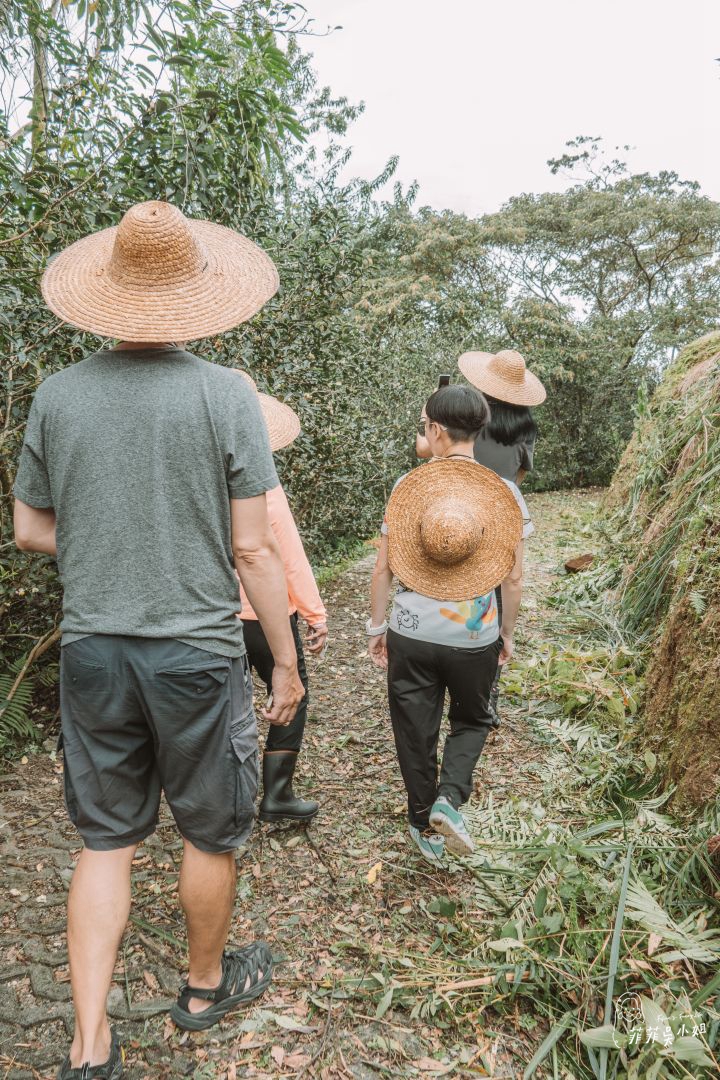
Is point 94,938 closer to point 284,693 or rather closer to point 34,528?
point 284,693

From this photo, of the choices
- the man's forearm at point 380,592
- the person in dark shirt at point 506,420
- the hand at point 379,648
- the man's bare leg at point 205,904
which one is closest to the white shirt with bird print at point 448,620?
the man's forearm at point 380,592

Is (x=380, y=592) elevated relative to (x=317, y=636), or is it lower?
elevated

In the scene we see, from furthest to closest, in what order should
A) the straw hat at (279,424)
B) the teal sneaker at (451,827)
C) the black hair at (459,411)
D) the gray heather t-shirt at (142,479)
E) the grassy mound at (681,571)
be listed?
the straw hat at (279,424) → the grassy mound at (681,571) → the black hair at (459,411) → the teal sneaker at (451,827) → the gray heather t-shirt at (142,479)

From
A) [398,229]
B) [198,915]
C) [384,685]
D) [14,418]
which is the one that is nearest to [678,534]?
[384,685]

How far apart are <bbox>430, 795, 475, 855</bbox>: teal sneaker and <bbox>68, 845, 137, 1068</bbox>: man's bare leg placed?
3.99 ft

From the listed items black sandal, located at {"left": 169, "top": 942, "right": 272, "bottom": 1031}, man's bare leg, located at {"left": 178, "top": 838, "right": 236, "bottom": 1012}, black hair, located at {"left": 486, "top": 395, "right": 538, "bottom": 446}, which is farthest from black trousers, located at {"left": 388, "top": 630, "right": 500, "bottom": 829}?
black hair, located at {"left": 486, "top": 395, "right": 538, "bottom": 446}

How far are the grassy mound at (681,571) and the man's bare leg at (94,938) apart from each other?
2.17 metres

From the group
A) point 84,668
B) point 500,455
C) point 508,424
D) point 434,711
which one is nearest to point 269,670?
point 434,711

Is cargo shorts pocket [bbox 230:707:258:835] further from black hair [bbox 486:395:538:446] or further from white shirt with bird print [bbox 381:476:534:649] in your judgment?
black hair [bbox 486:395:538:446]

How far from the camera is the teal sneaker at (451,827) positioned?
101 inches

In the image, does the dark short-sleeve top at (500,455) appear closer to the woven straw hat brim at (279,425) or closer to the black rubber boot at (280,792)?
the woven straw hat brim at (279,425)

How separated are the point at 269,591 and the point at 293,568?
823mm

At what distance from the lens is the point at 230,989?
7.04 ft

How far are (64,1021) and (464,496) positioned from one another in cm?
229
